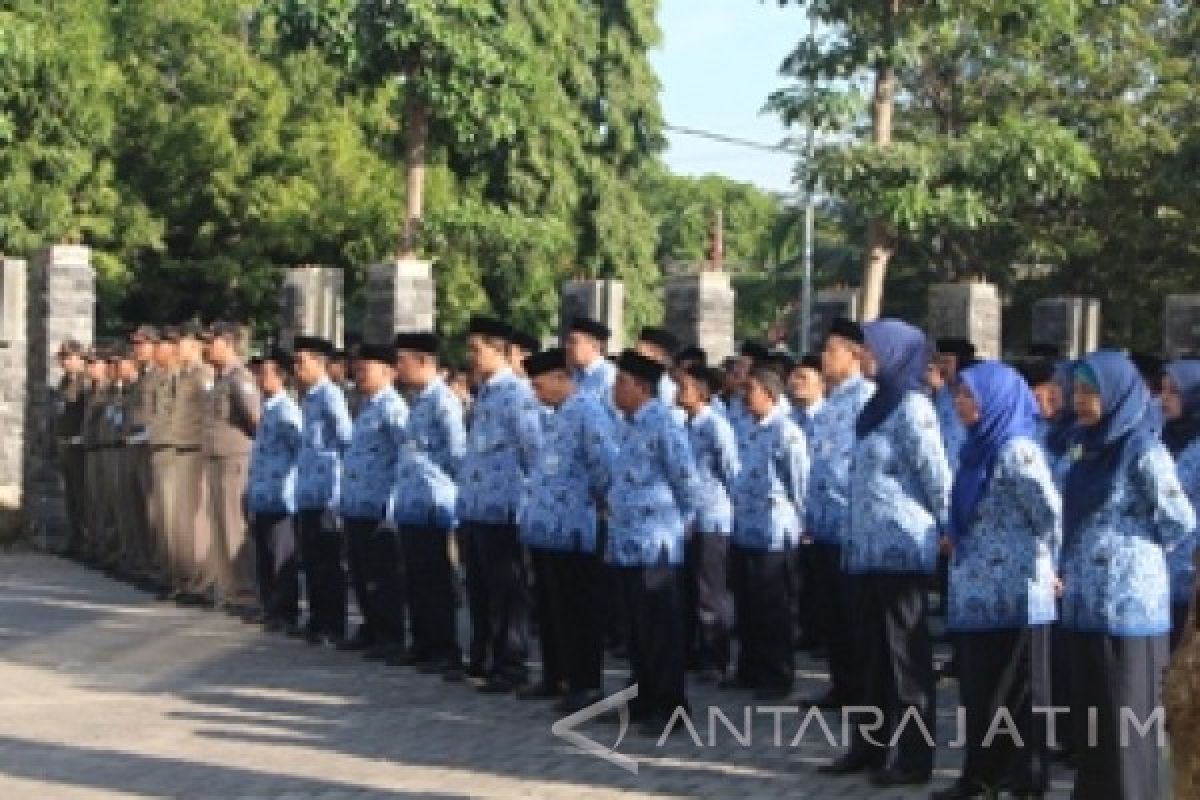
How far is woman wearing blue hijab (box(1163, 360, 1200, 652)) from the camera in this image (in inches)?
313

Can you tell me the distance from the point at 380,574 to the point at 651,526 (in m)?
2.66

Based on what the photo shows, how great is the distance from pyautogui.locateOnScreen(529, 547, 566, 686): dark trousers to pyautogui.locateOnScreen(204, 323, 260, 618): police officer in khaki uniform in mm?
3526

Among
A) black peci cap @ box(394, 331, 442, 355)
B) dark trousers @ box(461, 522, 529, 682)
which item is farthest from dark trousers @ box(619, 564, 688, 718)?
black peci cap @ box(394, 331, 442, 355)

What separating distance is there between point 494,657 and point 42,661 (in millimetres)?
2706

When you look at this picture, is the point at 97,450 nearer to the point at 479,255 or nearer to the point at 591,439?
the point at 591,439

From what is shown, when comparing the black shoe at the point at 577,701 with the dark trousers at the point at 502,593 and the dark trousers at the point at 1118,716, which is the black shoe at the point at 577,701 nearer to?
the dark trousers at the point at 502,593

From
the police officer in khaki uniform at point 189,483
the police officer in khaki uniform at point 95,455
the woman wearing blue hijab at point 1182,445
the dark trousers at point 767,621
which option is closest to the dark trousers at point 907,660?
the woman wearing blue hijab at point 1182,445

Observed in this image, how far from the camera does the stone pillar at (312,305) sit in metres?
18.8

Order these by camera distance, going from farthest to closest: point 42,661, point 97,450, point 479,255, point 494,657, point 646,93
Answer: point 646,93 < point 479,255 < point 97,450 < point 42,661 < point 494,657

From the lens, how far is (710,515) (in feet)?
33.6

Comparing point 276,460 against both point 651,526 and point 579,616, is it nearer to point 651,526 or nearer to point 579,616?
point 579,616

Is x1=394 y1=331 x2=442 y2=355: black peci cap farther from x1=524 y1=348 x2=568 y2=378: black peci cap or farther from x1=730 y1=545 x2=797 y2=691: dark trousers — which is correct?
x1=730 y1=545 x2=797 y2=691: dark trousers

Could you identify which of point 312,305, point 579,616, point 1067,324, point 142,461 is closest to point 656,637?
point 579,616

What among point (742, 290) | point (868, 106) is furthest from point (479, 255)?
point (742, 290)
